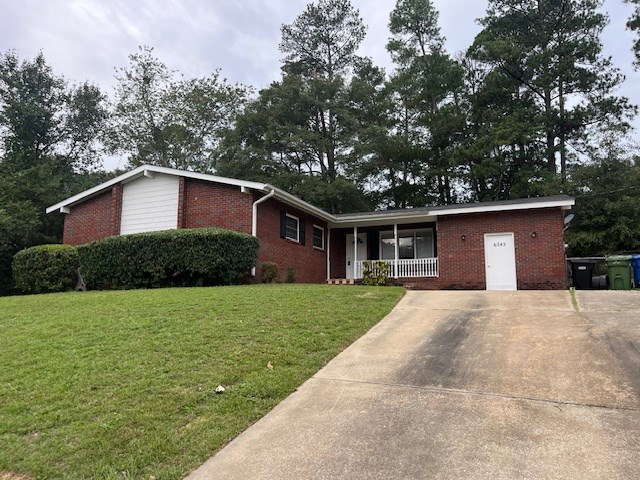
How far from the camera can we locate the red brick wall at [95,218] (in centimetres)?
1596

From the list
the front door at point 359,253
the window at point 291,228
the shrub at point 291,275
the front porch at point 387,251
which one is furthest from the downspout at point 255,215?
the front door at point 359,253

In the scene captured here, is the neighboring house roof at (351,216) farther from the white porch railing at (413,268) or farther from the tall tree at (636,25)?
the tall tree at (636,25)

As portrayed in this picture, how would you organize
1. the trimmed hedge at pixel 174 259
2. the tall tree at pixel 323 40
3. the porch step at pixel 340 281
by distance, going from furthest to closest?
the tall tree at pixel 323 40 → the porch step at pixel 340 281 → the trimmed hedge at pixel 174 259

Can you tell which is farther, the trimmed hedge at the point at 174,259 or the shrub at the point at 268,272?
the shrub at the point at 268,272

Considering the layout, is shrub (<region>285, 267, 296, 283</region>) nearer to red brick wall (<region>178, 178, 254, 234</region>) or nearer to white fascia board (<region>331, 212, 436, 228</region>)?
red brick wall (<region>178, 178, 254, 234</region>)

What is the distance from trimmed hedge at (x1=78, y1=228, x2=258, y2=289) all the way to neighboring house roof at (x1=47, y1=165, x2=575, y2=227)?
85.5 inches

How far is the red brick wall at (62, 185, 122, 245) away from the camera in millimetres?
15961

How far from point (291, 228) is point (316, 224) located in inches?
81.2

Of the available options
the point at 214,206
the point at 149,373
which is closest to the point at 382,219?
the point at 214,206

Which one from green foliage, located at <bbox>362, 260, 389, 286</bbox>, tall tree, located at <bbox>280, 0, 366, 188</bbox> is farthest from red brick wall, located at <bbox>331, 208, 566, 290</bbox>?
tall tree, located at <bbox>280, 0, 366, 188</bbox>

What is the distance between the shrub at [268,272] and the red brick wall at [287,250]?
6.0 inches

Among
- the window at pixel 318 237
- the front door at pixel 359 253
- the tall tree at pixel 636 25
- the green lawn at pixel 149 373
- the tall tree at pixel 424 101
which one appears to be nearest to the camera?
the green lawn at pixel 149 373

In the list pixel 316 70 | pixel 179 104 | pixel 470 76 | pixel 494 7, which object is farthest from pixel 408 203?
pixel 179 104

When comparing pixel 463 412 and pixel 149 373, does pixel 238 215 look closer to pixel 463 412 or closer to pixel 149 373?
pixel 149 373
